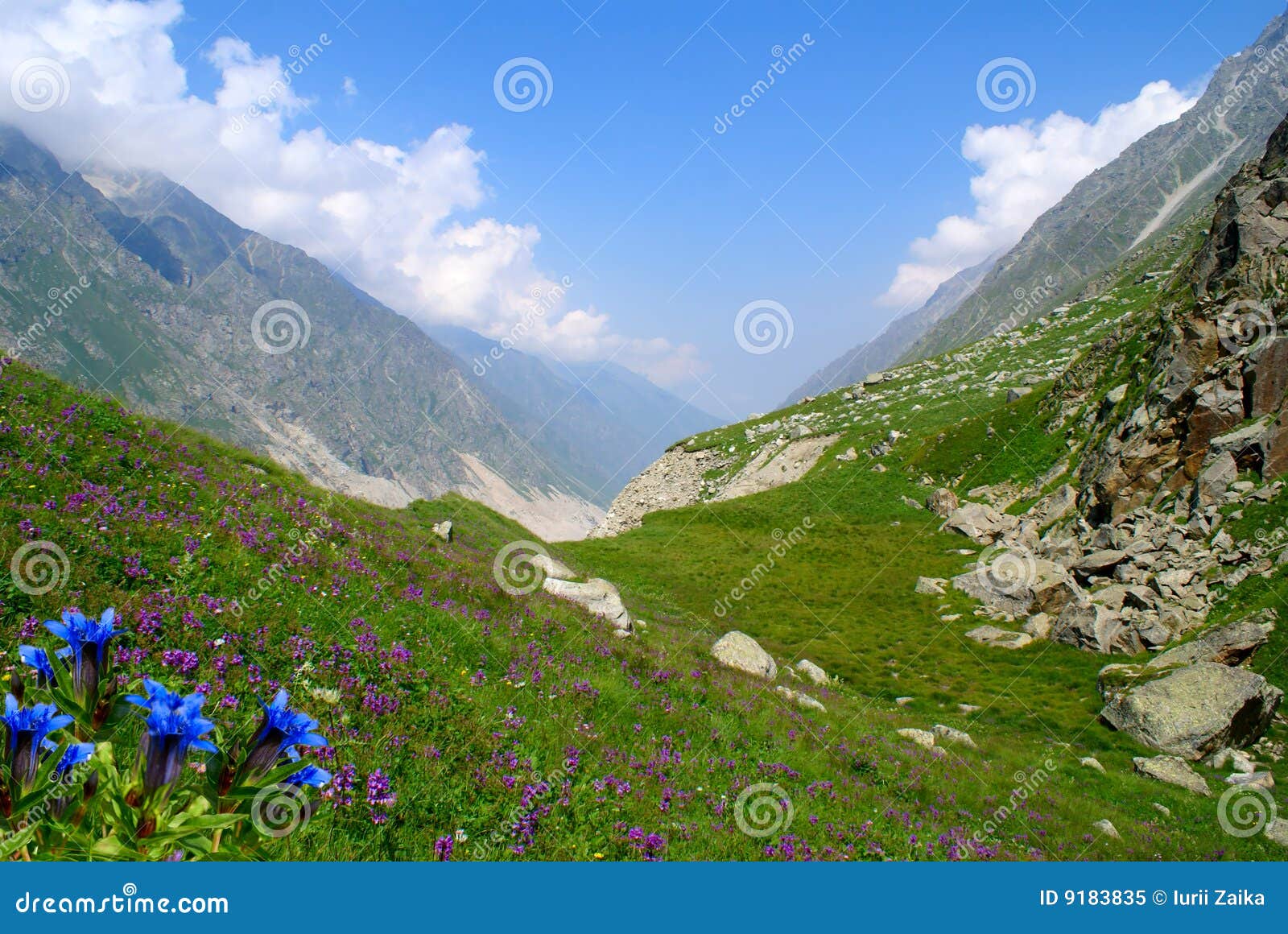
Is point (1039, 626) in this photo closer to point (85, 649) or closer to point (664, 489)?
point (85, 649)

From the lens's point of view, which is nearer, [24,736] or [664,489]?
[24,736]

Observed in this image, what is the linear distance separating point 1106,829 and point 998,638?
57.2 ft

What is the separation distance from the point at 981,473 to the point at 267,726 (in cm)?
5407

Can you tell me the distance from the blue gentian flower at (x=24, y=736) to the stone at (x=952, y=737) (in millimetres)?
19212

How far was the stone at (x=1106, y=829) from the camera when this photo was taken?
→ 11.9m

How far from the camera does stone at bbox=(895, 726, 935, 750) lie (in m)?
15.1

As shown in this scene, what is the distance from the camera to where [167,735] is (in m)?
2.35

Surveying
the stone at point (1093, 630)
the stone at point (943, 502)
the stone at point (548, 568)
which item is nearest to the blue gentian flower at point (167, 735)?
the stone at point (548, 568)

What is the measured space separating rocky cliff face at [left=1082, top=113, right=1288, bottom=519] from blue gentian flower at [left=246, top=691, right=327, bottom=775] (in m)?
34.1

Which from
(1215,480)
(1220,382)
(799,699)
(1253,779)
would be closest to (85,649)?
(799,699)

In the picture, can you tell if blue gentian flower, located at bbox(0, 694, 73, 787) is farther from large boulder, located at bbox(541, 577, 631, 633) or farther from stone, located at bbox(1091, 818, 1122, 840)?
stone, located at bbox(1091, 818, 1122, 840)

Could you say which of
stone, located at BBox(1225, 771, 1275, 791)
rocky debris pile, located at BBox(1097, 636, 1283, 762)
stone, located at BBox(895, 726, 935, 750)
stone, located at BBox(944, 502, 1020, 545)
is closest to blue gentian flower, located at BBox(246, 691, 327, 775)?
stone, located at BBox(895, 726, 935, 750)

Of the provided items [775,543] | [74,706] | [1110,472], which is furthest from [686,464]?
[74,706]

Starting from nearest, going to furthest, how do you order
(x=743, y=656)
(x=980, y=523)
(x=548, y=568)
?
1. (x=743, y=656)
2. (x=548, y=568)
3. (x=980, y=523)
